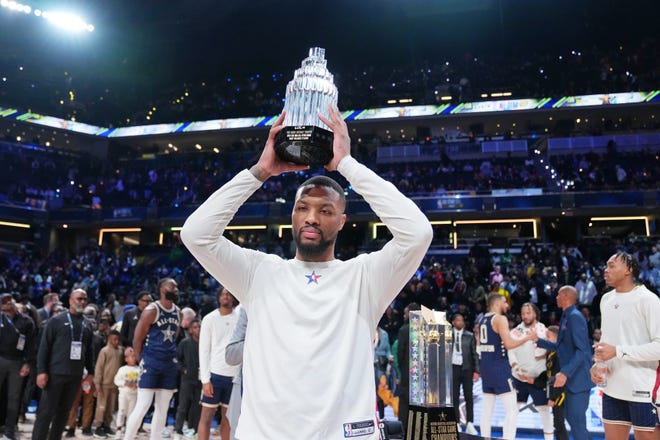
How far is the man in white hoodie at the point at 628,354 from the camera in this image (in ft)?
13.0

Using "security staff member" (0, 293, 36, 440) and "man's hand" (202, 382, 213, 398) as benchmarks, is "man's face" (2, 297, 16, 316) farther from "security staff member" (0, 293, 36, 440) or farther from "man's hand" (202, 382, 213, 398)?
"man's hand" (202, 382, 213, 398)

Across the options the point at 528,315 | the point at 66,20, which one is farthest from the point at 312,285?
the point at 66,20

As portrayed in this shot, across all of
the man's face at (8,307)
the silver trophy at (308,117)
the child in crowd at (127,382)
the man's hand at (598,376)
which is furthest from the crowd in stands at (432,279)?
the silver trophy at (308,117)

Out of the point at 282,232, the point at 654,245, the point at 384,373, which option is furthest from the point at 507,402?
the point at 282,232

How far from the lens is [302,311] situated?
186 centimetres

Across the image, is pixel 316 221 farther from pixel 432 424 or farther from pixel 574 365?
pixel 574 365

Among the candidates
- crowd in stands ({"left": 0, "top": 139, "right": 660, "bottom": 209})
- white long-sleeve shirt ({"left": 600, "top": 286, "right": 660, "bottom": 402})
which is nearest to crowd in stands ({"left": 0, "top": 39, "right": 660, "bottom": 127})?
crowd in stands ({"left": 0, "top": 139, "right": 660, "bottom": 209})

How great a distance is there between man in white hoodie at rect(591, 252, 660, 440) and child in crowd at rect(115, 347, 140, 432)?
5.70 m

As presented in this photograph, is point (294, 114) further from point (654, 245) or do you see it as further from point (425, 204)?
point (425, 204)

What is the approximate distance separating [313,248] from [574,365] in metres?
4.30

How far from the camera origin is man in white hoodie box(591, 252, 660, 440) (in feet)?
13.0

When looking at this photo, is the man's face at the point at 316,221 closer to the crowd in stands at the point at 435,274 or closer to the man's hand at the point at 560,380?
the man's hand at the point at 560,380

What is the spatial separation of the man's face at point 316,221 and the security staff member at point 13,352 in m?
6.42

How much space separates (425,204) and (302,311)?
20.7 metres
